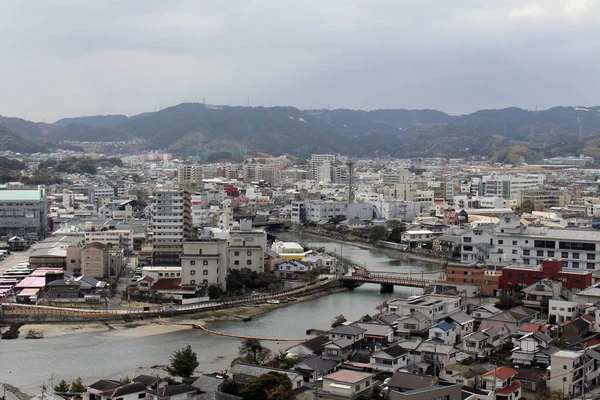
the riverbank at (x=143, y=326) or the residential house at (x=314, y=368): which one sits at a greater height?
the residential house at (x=314, y=368)

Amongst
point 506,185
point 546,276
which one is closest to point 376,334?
point 546,276

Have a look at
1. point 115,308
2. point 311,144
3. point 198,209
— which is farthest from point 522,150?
point 115,308

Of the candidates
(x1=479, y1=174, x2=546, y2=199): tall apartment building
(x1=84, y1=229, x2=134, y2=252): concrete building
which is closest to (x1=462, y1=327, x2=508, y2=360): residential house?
(x1=84, y1=229, x2=134, y2=252): concrete building

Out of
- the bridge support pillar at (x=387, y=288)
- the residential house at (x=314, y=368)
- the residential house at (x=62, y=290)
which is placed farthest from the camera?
the bridge support pillar at (x=387, y=288)

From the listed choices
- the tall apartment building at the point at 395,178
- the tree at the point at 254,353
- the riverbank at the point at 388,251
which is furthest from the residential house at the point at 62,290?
the tall apartment building at the point at 395,178

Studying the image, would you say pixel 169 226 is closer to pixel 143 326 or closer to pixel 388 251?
pixel 143 326

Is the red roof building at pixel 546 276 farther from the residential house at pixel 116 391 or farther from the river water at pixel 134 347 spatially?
the residential house at pixel 116 391

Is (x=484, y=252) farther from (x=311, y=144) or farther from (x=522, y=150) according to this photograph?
(x=311, y=144)
